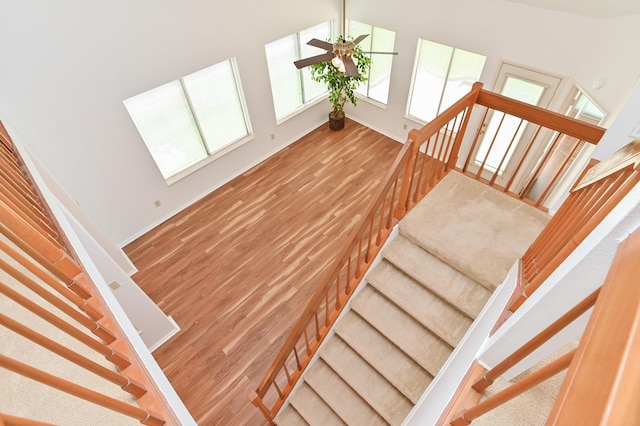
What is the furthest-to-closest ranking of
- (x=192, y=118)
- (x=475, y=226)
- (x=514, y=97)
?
(x=192, y=118), (x=514, y=97), (x=475, y=226)

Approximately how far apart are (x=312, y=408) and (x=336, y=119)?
17.1 ft

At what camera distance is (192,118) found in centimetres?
501

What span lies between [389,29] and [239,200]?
377cm

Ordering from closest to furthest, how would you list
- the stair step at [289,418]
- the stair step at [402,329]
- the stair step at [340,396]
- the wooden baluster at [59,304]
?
the wooden baluster at [59,304] < the stair step at [402,329] < the stair step at [340,396] < the stair step at [289,418]

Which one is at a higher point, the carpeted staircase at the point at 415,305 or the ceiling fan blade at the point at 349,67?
the ceiling fan blade at the point at 349,67

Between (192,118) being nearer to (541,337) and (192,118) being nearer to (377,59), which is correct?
(377,59)

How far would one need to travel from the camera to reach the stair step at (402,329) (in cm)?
258

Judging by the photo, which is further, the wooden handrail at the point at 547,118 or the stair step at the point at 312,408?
the stair step at the point at 312,408

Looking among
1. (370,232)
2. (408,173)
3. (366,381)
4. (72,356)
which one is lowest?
(366,381)

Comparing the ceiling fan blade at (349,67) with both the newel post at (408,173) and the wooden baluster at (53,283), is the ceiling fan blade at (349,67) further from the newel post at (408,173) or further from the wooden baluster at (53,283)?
the wooden baluster at (53,283)

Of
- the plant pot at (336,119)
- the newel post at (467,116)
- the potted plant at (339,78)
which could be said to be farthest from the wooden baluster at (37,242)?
the plant pot at (336,119)

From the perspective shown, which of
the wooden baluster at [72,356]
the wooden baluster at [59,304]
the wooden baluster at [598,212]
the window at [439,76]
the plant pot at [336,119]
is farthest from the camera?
the plant pot at [336,119]

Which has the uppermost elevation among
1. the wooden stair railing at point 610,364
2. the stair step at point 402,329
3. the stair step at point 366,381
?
the wooden stair railing at point 610,364

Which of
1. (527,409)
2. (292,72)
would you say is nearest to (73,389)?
(527,409)
